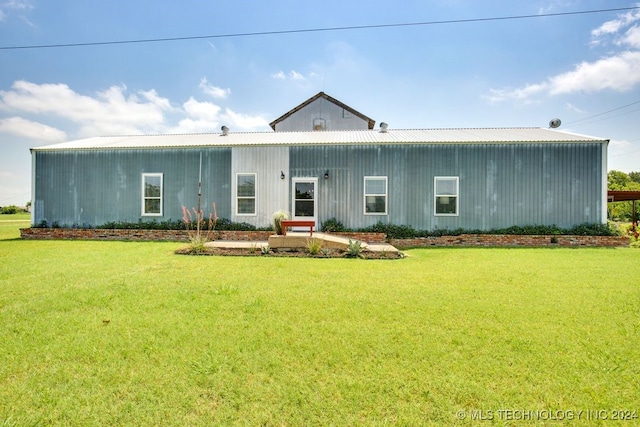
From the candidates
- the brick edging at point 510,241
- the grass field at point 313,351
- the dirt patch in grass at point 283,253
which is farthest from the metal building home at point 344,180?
the grass field at point 313,351

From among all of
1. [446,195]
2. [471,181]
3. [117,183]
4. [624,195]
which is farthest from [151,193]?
[624,195]

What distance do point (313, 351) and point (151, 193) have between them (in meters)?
13.7

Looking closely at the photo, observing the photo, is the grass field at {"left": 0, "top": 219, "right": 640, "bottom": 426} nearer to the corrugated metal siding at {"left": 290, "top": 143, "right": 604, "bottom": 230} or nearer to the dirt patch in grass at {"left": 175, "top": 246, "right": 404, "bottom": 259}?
the dirt patch in grass at {"left": 175, "top": 246, "right": 404, "bottom": 259}

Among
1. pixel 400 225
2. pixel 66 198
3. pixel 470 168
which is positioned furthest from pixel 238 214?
pixel 470 168

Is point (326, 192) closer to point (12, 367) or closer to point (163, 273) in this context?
point (163, 273)

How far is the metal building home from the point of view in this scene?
497 inches

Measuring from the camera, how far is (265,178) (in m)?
13.6

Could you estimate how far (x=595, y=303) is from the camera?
4512 mm

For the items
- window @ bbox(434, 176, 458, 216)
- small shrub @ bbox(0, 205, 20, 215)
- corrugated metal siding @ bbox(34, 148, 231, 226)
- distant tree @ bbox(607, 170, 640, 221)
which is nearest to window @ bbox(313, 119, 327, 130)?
corrugated metal siding @ bbox(34, 148, 231, 226)

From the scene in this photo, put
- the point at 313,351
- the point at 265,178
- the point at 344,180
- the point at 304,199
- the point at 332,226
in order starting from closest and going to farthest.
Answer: the point at 313,351 < the point at 332,226 < the point at 344,180 < the point at 304,199 < the point at 265,178

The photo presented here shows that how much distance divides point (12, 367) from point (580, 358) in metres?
5.11

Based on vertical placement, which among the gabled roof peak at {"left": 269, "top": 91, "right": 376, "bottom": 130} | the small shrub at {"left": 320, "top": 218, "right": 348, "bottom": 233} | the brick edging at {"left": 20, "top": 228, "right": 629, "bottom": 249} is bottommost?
the brick edging at {"left": 20, "top": 228, "right": 629, "bottom": 249}

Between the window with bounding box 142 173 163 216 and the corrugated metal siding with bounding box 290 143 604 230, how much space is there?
20.3 feet

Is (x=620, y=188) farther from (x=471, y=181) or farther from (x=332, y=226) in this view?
(x=332, y=226)
